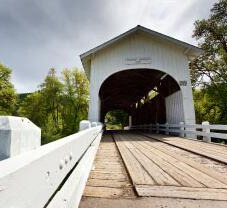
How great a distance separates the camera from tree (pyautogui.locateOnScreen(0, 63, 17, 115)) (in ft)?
77.0

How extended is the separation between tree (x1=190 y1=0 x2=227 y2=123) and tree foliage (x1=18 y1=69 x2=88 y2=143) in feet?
56.1

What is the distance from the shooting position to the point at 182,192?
1.83 meters

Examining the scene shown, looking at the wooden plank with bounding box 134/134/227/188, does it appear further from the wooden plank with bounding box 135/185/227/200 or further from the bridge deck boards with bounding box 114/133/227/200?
the wooden plank with bounding box 135/185/227/200

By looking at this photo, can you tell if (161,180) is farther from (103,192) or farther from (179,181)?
(103,192)

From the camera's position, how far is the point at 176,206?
5.09 ft

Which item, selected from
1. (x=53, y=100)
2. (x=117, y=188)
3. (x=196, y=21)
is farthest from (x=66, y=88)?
(x=117, y=188)

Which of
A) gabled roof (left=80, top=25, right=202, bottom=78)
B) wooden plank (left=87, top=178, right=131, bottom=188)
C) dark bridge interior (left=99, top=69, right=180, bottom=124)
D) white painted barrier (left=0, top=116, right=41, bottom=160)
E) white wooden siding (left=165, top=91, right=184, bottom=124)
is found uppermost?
gabled roof (left=80, top=25, right=202, bottom=78)

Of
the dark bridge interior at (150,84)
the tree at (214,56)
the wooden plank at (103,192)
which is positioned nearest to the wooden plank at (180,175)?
the wooden plank at (103,192)

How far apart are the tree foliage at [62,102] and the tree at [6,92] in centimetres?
500

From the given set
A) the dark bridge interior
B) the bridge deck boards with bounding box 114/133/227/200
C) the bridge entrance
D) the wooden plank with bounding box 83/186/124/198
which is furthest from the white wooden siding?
the wooden plank with bounding box 83/186/124/198

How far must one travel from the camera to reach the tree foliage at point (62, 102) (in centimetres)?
2900

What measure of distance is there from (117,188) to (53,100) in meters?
29.6

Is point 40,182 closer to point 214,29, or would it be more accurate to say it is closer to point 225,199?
point 225,199

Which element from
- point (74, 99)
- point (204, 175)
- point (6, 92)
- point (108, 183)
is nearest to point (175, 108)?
point (204, 175)
